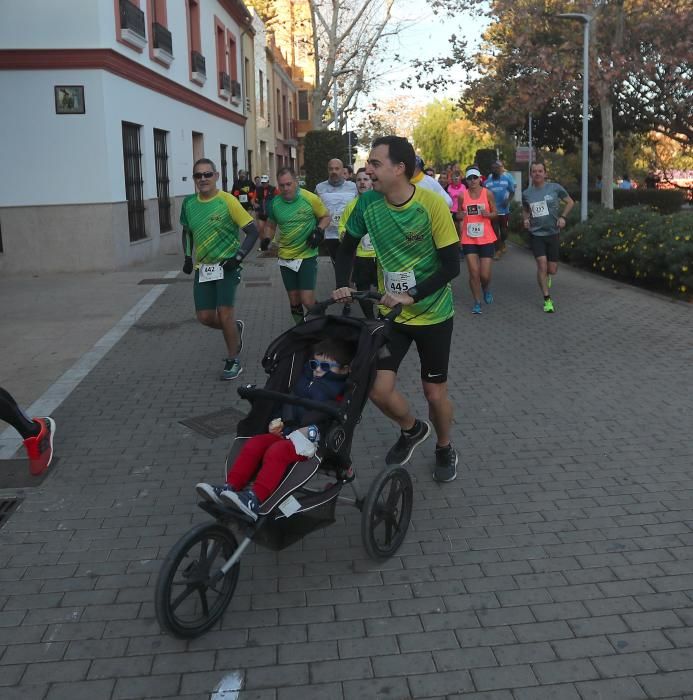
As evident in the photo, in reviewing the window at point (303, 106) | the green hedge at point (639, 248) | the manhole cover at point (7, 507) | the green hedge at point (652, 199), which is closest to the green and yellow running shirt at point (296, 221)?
the manhole cover at point (7, 507)

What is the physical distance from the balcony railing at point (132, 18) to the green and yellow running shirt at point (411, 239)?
43.8 ft

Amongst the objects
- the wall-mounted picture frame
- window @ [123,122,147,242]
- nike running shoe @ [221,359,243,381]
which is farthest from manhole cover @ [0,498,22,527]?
window @ [123,122,147,242]

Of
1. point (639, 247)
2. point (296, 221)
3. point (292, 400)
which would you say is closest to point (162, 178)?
point (639, 247)

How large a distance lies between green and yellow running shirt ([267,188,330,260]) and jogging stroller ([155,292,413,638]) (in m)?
3.92

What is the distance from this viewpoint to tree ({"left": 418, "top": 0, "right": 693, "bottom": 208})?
72.3 ft

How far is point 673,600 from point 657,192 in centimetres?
3063

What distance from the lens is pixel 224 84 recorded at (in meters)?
26.8

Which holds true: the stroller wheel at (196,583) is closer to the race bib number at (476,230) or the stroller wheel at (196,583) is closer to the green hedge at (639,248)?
the race bib number at (476,230)

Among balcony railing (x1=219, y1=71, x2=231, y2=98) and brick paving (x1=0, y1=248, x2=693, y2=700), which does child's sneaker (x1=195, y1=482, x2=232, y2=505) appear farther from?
→ balcony railing (x1=219, y1=71, x2=231, y2=98)

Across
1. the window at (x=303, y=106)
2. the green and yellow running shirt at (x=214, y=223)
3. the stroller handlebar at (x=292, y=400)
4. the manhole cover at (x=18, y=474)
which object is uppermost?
the window at (x=303, y=106)

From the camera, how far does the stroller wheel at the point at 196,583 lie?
10.0ft

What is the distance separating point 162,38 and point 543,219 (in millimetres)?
11908

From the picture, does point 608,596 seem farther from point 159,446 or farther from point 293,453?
point 159,446

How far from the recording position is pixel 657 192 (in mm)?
31469
